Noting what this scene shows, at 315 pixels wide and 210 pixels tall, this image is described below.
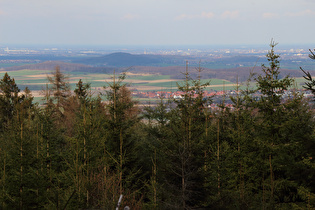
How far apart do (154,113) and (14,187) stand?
38.8 feet

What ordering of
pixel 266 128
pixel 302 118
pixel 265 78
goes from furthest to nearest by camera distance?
1. pixel 302 118
2. pixel 265 78
3. pixel 266 128

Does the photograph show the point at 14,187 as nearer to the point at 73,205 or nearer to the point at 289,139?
the point at 73,205

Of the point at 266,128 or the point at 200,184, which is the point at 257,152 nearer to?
the point at 266,128

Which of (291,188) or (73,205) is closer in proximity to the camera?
(73,205)

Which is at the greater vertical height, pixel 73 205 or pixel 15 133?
pixel 15 133

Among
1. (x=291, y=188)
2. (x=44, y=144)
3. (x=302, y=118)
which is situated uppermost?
(x=302, y=118)

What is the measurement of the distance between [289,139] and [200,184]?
22.4ft

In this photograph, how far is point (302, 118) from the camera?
1995 cm

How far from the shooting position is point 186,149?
1254cm

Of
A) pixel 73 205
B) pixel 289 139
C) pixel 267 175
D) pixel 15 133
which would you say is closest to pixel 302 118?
pixel 289 139

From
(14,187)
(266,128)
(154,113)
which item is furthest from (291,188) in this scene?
(14,187)

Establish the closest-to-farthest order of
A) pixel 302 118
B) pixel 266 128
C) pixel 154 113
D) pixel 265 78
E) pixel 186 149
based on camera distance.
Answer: pixel 186 149
pixel 266 128
pixel 265 78
pixel 302 118
pixel 154 113

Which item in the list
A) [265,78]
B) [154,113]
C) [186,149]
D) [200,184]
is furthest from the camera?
[154,113]

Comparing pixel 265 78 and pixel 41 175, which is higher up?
pixel 265 78
